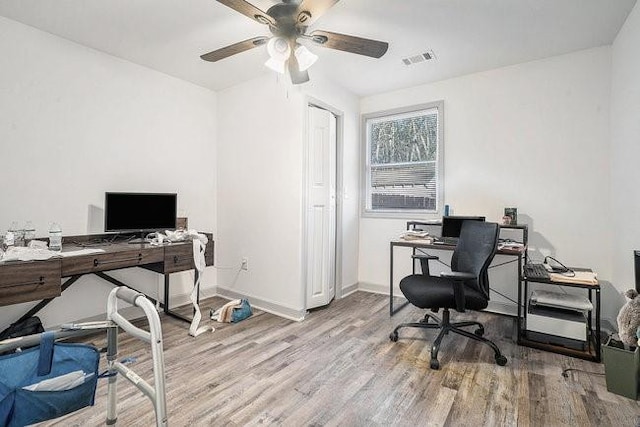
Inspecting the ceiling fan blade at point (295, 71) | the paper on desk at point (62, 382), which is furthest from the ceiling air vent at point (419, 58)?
the paper on desk at point (62, 382)

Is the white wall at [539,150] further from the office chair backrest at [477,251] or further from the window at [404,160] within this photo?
the office chair backrest at [477,251]

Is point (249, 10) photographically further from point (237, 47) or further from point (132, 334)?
point (132, 334)

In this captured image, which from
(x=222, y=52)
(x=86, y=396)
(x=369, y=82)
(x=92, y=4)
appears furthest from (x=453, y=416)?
(x=92, y=4)

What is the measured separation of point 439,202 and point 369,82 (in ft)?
5.35

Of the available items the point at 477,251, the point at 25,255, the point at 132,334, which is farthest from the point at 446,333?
the point at 25,255

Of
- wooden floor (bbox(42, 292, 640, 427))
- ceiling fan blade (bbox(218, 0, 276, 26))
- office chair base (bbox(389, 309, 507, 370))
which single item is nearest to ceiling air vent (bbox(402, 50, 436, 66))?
ceiling fan blade (bbox(218, 0, 276, 26))

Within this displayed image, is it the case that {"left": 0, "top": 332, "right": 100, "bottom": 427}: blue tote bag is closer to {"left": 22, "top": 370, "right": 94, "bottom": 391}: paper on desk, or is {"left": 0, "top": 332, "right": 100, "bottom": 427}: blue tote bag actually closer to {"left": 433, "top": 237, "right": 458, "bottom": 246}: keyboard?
{"left": 22, "top": 370, "right": 94, "bottom": 391}: paper on desk

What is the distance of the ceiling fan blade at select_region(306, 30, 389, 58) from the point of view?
2.10 m

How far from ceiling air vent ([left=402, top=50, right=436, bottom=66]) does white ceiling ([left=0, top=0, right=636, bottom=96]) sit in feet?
0.22

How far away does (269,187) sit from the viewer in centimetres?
345

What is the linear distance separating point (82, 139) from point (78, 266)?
1.26 m

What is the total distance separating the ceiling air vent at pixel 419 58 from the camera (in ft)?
9.84

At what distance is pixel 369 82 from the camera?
3.70 m

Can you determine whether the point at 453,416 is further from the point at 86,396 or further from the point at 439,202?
the point at 439,202
